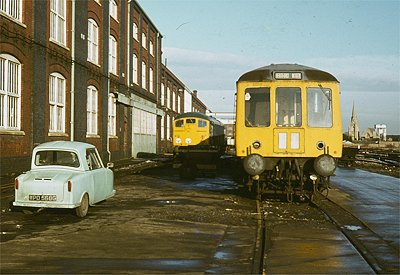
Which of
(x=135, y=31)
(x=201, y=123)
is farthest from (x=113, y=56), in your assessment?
(x=201, y=123)

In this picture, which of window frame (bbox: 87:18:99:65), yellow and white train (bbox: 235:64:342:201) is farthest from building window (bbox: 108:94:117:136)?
yellow and white train (bbox: 235:64:342:201)

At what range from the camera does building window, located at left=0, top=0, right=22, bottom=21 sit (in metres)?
16.8

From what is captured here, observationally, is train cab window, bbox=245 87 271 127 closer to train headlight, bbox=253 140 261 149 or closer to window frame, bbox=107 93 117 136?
train headlight, bbox=253 140 261 149

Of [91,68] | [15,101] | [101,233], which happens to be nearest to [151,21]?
[91,68]

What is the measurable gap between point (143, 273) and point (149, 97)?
3678cm

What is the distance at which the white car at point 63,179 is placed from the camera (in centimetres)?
939

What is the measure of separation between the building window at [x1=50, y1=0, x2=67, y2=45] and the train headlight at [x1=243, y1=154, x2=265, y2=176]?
12642 millimetres

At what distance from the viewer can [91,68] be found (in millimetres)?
25797

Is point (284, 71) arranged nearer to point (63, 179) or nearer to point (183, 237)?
point (183, 237)

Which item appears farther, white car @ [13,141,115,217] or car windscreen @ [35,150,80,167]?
car windscreen @ [35,150,80,167]

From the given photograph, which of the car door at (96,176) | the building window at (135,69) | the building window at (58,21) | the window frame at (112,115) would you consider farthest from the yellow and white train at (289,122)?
the building window at (135,69)

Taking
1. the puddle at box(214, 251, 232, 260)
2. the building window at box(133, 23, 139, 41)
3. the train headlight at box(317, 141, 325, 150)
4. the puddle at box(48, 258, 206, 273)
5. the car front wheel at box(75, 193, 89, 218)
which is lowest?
the puddle at box(214, 251, 232, 260)

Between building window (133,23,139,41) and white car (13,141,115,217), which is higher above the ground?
building window (133,23,139,41)

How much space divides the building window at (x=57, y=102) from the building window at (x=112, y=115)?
7.81 m
